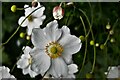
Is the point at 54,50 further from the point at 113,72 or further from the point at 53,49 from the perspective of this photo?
the point at 113,72

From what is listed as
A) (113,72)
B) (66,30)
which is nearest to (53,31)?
(66,30)

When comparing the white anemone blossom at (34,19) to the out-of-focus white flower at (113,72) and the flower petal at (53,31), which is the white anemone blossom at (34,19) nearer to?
the flower petal at (53,31)

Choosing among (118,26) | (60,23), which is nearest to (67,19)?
(60,23)

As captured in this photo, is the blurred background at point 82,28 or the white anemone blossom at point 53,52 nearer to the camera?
the white anemone blossom at point 53,52

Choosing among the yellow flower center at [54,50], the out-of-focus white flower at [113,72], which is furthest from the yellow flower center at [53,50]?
the out-of-focus white flower at [113,72]

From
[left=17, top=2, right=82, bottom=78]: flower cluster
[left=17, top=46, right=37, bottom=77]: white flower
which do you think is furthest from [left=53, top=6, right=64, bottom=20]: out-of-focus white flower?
[left=17, top=46, right=37, bottom=77]: white flower

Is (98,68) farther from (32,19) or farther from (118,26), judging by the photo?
(32,19)
